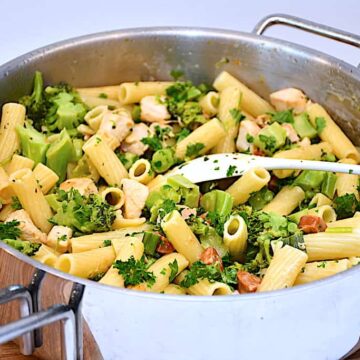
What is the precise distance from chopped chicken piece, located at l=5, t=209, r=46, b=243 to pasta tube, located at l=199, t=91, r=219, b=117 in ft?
2.22

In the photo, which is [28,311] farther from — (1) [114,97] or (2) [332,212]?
(1) [114,97]

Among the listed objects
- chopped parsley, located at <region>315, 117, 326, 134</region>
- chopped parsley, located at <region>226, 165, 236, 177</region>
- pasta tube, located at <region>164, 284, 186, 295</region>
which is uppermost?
chopped parsley, located at <region>315, 117, 326, 134</region>

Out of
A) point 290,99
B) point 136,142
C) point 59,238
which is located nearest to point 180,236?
point 59,238

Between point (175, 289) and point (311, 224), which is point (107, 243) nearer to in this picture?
point (175, 289)

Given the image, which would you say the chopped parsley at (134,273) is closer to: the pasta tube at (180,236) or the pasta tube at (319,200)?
the pasta tube at (180,236)

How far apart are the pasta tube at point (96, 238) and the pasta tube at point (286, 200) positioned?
1.11 ft

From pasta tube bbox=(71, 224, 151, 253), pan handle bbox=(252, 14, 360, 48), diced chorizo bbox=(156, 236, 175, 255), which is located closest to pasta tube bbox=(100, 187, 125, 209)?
pasta tube bbox=(71, 224, 151, 253)

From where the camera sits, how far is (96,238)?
1660 mm

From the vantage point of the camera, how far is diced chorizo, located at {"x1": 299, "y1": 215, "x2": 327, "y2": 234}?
169 centimetres

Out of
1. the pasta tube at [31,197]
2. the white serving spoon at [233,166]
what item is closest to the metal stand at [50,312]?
the pasta tube at [31,197]

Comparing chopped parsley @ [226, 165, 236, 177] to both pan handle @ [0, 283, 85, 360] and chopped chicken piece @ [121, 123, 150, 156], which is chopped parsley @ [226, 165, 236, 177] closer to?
chopped chicken piece @ [121, 123, 150, 156]

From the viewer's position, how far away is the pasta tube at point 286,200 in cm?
183

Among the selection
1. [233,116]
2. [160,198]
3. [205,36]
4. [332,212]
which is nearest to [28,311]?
[160,198]

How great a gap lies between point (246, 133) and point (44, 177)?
58 cm
